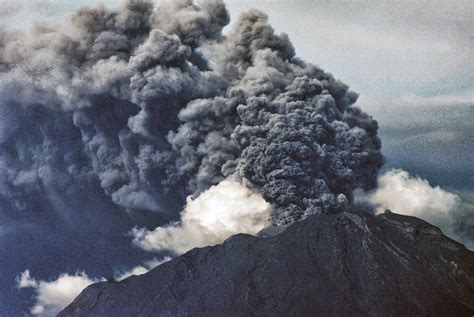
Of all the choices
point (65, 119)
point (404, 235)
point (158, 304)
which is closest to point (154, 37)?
point (65, 119)

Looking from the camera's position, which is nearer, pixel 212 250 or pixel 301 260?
pixel 301 260

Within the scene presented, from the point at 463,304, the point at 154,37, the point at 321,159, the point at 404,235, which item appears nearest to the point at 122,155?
the point at 154,37

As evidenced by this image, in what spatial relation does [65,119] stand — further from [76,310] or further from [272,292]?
[272,292]

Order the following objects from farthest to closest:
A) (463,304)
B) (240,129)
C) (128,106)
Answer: (128,106) < (240,129) < (463,304)

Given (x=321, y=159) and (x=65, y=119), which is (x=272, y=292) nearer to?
(x=321, y=159)

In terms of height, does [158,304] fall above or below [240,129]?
below

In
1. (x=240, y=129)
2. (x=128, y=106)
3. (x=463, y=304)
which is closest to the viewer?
(x=463, y=304)

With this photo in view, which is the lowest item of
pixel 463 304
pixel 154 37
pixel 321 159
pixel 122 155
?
pixel 463 304
